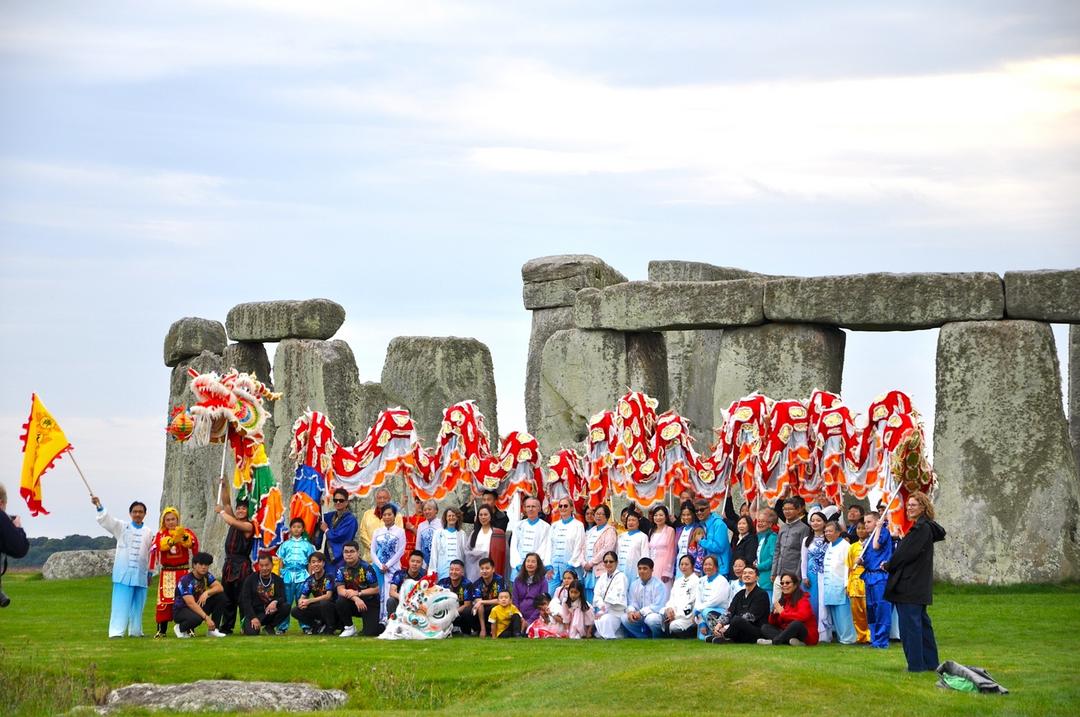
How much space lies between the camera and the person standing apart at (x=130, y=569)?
67.6 ft

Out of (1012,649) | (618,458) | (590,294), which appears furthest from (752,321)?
(1012,649)

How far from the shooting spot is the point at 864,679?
15602 millimetres

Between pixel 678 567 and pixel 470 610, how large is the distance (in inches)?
87.4

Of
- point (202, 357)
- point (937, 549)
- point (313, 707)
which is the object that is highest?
point (202, 357)

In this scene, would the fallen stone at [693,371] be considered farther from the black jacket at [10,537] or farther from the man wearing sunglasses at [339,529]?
the black jacket at [10,537]

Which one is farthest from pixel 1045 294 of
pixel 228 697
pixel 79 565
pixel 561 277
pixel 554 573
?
pixel 79 565

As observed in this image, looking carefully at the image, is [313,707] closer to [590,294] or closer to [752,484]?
[752,484]

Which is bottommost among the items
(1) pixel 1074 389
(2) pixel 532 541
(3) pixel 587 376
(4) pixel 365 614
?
(4) pixel 365 614

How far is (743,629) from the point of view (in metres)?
19.1

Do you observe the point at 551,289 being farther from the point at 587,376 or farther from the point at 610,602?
the point at 610,602

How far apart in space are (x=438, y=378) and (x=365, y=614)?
9.71 metres

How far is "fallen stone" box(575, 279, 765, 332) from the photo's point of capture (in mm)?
25812

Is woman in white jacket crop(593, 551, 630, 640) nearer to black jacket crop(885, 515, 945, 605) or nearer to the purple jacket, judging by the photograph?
the purple jacket

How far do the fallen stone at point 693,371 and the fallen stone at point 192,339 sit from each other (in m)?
7.45
